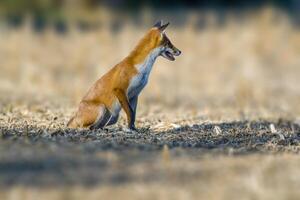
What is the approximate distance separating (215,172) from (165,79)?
12.1 metres

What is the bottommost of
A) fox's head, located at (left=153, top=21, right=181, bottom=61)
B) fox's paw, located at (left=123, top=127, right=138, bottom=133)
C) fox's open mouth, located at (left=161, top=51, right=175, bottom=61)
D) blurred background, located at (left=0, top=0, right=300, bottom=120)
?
fox's paw, located at (left=123, top=127, right=138, bottom=133)

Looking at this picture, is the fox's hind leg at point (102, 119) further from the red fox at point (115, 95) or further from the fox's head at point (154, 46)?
the fox's head at point (154, 46)

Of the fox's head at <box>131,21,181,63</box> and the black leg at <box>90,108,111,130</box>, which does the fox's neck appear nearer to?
the fox's head at <box>131,21,181,63</box>

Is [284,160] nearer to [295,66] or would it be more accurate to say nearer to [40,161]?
[40,161]

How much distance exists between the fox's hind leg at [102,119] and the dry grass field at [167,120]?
0.14 metres

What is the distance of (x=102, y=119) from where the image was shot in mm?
9906

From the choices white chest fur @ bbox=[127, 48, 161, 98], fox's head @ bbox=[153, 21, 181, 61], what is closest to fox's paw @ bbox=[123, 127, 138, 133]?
white chest fur @ bbox=[127, 48, 161, 98]

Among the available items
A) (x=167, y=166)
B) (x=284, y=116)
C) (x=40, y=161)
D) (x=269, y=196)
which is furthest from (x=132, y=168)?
(x=284, y=116)

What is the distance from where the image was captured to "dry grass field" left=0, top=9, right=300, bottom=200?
22.7 ft

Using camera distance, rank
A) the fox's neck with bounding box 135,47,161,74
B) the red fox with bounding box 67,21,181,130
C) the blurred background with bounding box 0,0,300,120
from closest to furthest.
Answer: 1. the red fox with bounding box 67,21,181,130
2. the fox's neck with bounding box 135,47,161,74
3. the blurred background with bounding box 0,0,300,120

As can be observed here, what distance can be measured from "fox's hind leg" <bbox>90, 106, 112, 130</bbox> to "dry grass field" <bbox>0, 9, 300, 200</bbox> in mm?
135

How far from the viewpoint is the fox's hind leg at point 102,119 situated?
32.4ft

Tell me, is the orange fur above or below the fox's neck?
below

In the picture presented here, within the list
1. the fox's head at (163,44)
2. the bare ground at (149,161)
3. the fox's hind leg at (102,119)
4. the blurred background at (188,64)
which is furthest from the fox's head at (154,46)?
the blurred background at (188,64)
